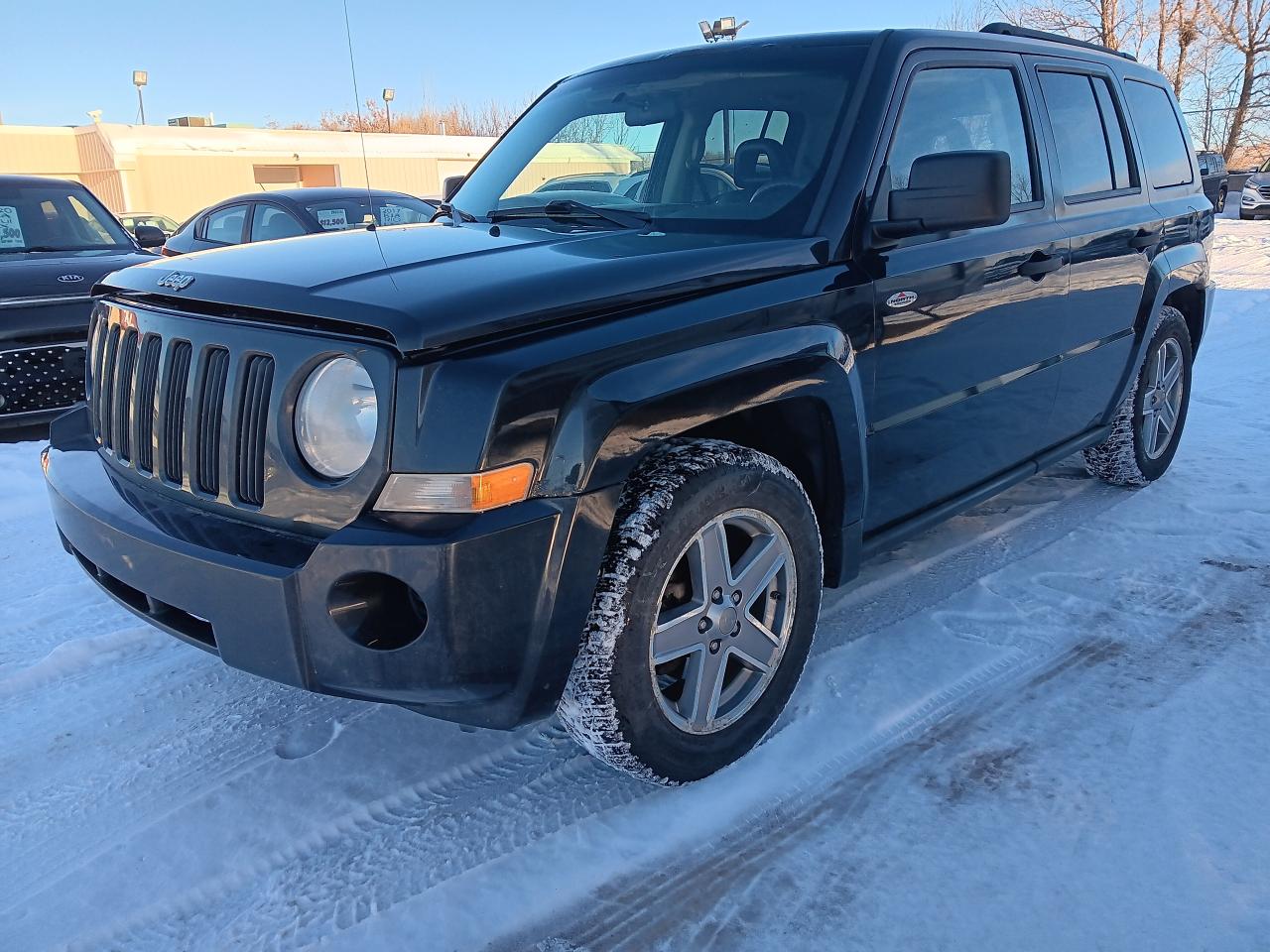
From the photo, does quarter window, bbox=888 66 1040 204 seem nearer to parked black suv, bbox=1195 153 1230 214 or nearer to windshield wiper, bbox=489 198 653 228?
windshield wiper, bbox=489 198 653 228

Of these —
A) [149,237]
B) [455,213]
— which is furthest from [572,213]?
[149,237]

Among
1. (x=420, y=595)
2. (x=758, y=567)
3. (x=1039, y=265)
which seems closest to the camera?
(x=420, y=595)

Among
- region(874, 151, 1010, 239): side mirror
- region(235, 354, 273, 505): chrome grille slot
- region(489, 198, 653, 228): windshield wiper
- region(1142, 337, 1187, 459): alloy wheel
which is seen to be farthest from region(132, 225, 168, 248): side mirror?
region(1142, 337, 1187, 459): alloy wheel

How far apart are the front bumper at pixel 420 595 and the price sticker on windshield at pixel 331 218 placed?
7.30 metres

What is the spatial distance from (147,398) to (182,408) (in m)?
0.17

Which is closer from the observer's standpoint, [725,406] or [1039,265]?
[725,406]

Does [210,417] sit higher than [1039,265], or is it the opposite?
[1039,265]

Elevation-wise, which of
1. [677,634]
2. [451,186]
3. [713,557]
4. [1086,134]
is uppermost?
[1086,134]

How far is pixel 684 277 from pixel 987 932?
1.60 metres

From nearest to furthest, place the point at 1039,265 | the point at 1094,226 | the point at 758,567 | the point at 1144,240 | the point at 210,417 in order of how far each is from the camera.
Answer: the point at 210,417, the point at 758,567, the point at 1039,265, the point at 1094,226, the point at 1144,240

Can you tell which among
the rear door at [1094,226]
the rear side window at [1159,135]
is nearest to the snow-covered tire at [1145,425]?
the rear door at [1094,226]

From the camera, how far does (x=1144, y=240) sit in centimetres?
435

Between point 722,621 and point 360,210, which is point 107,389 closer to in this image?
point 722,621

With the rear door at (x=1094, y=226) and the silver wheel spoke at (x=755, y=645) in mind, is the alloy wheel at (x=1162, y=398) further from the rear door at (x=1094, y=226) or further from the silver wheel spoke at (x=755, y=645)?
the silver wheel spoke at (x=755, y=645)
